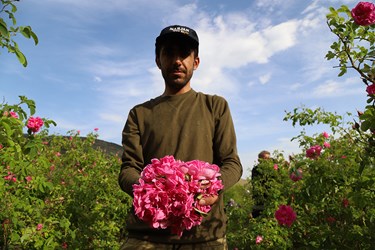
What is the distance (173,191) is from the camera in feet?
4.74

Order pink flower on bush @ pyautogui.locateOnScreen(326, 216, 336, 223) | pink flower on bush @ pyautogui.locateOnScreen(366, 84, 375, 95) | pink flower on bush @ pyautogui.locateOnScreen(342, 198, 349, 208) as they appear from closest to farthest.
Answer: pink flower on bush @ pyautogui.locateOnScreen(366, 84, 375, 95) < pink flower on bush @ pyautogui.locateOnScreen(342, 198, 349, 208) < pink flower on bush @ pyautogui.locateOnScreen(326, 216, 336, 223)

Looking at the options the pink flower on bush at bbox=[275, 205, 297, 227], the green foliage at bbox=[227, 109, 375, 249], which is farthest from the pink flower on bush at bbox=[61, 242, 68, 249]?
A: the pink flower on bush at bbox=[275, 205, 297, 227]

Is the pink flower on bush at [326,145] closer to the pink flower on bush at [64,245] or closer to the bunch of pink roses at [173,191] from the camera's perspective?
the bunch of pink roses at [173,191]

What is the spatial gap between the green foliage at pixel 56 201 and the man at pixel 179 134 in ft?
4.65

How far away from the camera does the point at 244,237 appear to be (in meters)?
5.09

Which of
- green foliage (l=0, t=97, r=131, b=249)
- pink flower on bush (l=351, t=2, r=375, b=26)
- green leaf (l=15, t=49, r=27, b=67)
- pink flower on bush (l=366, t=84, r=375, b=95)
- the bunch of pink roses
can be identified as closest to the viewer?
the bunch of pink roses

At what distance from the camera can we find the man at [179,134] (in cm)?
185

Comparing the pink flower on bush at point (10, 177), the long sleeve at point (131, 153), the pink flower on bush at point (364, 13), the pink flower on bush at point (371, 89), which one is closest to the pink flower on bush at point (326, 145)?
the pink flower on bush at point (371, 89)

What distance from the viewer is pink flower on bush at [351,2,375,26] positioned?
2987 millimetres

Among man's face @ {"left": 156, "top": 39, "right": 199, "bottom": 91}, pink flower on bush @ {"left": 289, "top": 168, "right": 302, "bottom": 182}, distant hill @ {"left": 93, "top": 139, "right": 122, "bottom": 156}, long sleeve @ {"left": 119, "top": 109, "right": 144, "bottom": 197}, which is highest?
distant hill @ {"left": 93, "top": 139, "right": 122, "bottom": 156}

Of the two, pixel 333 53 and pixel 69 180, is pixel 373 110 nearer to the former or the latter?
pixel 333 53

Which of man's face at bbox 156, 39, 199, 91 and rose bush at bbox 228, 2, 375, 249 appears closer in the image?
man's face at bbox 156, 39, 199, 91

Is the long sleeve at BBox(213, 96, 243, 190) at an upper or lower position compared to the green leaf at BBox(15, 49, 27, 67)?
lower

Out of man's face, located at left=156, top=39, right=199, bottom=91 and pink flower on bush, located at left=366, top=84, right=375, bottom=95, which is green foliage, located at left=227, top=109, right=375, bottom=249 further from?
man's face, located at left=156, top=39, right=199, bottom=91
